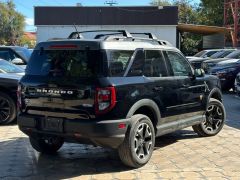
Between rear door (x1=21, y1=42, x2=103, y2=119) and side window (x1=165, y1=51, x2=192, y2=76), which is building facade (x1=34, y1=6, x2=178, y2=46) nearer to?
side window (x1=165, y1=51, x2=192, y2=76)

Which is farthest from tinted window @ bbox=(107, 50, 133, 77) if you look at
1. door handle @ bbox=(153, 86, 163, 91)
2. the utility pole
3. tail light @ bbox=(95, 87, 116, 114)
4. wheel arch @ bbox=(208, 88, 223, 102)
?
the utility pole

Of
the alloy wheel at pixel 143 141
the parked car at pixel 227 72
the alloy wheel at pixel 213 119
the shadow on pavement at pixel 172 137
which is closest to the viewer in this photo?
the alloy wheel at pixel 143 141

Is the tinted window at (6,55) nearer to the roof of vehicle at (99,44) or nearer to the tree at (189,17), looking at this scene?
the roof of vehicle at (99,44)

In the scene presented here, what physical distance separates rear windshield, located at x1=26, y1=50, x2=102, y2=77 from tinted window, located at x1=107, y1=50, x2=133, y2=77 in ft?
0.53

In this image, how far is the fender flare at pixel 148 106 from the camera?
6488mm

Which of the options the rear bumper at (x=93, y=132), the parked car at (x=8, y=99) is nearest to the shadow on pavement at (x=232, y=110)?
the rear bumper at (x=93, y=132)

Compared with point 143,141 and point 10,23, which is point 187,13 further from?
point 143,141

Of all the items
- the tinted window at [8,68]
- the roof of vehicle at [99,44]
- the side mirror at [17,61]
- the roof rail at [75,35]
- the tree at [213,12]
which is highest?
the tree at [213,12]

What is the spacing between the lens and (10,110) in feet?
33.2

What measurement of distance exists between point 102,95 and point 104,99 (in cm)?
6

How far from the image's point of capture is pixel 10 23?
96.0 metres

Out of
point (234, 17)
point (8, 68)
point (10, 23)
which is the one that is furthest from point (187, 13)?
point (8, 68)

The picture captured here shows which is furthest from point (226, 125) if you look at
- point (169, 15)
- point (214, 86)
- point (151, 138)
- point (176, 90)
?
point (169, 15)

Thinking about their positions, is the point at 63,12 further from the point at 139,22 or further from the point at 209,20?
the point at 209,20
